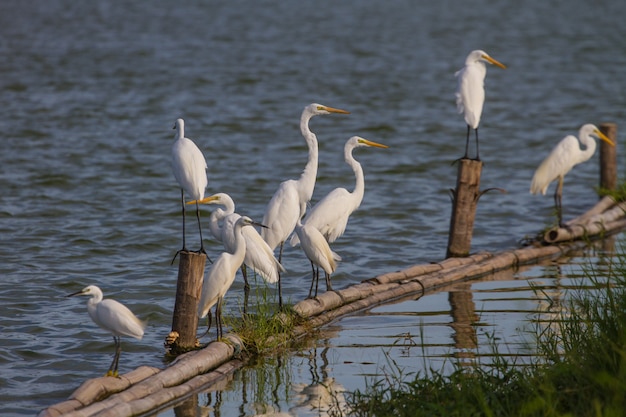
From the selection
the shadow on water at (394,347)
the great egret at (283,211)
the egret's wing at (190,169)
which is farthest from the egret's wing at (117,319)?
the great egret at (283,211)

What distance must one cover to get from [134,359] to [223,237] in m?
1.10

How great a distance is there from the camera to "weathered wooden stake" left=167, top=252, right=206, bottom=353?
250 inches

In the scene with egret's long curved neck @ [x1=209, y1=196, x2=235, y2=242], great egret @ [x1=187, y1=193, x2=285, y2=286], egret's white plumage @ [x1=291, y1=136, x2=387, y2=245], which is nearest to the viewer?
great egret @ [x1=187, y1=193, x2=285, y2=286]

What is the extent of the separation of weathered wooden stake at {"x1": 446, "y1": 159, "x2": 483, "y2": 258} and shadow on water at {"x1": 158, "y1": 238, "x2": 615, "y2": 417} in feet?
1.86

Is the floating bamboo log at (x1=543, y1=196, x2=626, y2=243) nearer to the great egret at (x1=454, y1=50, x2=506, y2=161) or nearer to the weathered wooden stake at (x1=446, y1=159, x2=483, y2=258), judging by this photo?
the weathered wooden stake at (x1=446, y1=159, x2=483, y2=258)

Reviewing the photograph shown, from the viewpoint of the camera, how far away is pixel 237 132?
17.5m

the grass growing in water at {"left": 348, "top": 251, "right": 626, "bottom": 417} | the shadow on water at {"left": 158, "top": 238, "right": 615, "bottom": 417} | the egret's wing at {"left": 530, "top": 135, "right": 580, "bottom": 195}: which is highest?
the egret's wing at {"left": 530, "top": 135, "right": 580, "bottom": 195}

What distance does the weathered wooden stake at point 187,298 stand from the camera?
6344 millimetres

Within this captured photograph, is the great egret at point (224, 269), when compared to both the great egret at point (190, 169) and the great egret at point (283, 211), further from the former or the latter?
the great egret at point (283, 211)

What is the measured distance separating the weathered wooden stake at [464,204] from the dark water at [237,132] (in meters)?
0.87

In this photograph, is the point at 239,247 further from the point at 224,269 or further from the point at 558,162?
the point at 558,162

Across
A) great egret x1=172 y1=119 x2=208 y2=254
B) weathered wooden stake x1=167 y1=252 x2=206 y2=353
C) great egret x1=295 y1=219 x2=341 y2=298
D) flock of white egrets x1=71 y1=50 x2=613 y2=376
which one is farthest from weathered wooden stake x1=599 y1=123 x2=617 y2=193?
weathered wooden stake x1=167 y1=252 x2=206 y2=353

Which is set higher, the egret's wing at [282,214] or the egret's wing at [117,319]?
the egret's wing at [282,214]

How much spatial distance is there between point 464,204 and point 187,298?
3363 mm
